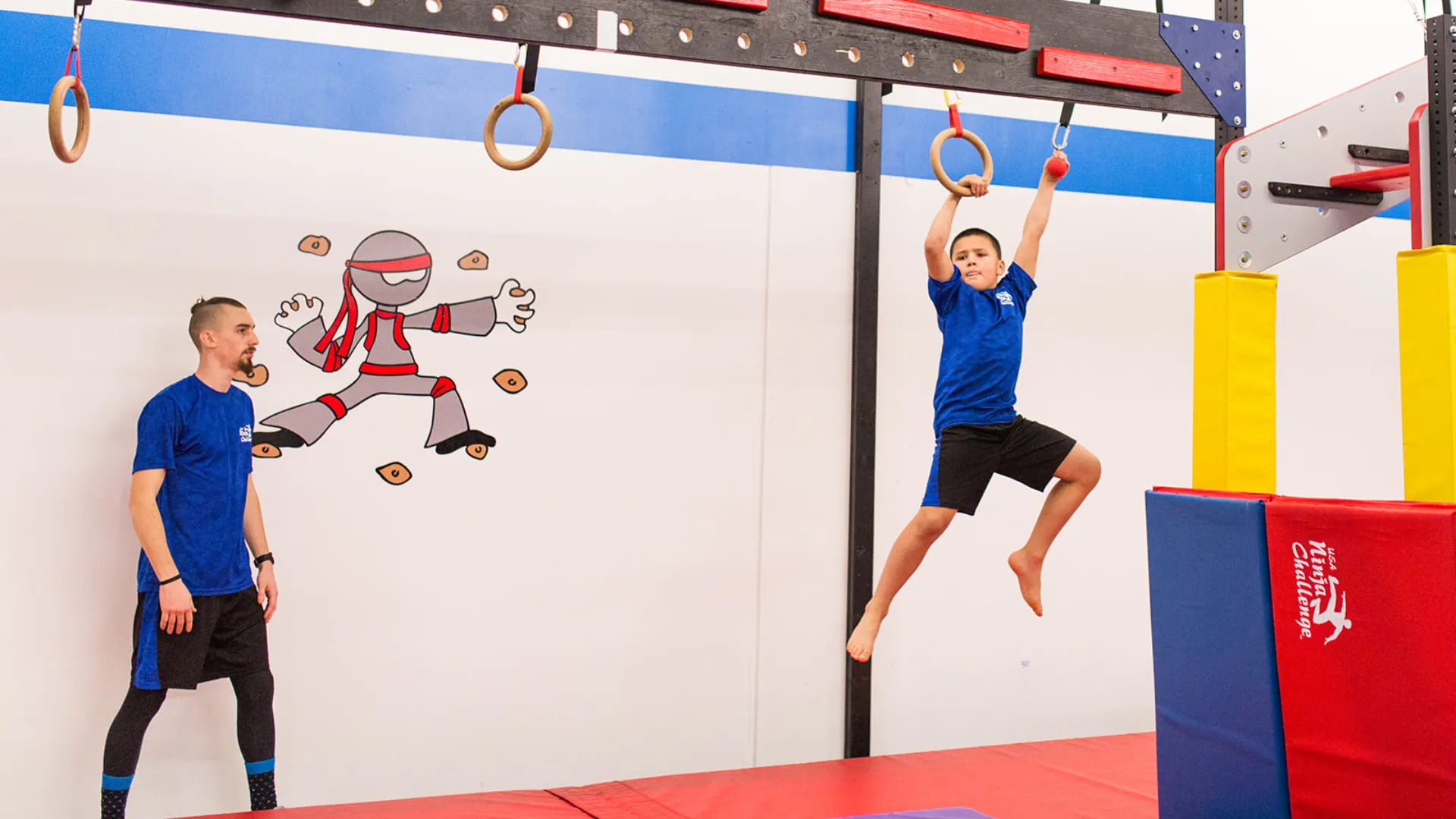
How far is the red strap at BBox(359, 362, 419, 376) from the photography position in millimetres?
4012

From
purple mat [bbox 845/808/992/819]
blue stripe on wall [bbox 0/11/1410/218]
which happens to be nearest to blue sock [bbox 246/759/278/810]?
purple mat [bbox 845/808/992/819]

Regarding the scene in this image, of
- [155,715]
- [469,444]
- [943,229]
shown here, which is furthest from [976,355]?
[155,715]

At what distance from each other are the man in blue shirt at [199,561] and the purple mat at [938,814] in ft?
6.24

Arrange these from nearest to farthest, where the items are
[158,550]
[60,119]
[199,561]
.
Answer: [60,119] → [158,550] → [199,561]

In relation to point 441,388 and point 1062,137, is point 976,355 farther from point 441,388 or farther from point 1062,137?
point 441,388

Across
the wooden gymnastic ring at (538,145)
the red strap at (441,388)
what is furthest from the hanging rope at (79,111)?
the red strap at (441,388)

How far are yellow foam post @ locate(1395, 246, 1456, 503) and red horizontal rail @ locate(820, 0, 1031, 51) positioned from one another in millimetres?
1113

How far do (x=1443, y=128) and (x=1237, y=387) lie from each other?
2.44 ft

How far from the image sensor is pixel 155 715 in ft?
11.9

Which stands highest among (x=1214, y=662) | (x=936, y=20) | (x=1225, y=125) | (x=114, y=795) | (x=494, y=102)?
(x=494, y=102)

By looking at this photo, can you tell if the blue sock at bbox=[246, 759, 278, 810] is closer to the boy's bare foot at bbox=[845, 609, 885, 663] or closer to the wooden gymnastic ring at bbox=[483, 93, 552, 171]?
the boy's bare foot at bbox=[845, 609, 885, 663]

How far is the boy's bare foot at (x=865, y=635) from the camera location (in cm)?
331

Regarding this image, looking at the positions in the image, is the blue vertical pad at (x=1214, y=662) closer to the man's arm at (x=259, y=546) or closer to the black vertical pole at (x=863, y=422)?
the black vertical pole at (x=863, y=422)

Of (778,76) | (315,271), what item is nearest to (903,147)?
(778,76)
